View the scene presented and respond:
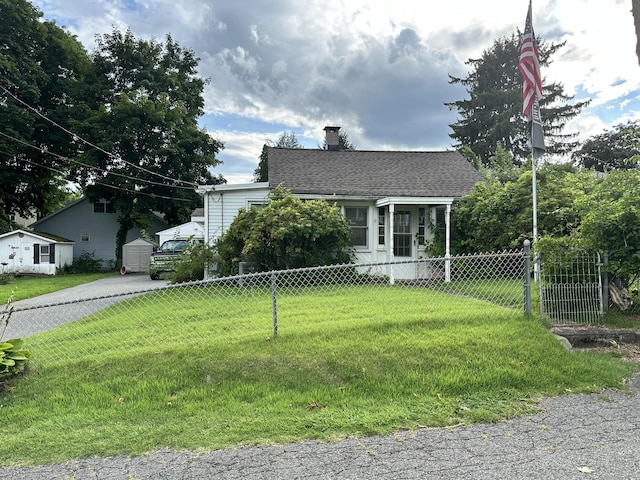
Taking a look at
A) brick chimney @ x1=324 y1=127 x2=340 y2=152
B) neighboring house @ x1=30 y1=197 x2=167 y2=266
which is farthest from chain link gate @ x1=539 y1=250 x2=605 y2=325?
neighboring house @ x1=30 y1=197 x2=167 y2=266

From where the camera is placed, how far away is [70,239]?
83.5 ft

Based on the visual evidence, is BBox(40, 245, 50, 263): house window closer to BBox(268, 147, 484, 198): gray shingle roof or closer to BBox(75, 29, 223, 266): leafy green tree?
BBox(75, 29, 223, 266): leafy green tree

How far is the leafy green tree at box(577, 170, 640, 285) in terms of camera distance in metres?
5.21

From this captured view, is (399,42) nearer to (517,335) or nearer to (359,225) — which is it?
(359,225)

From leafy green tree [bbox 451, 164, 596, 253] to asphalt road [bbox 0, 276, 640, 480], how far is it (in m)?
7.72

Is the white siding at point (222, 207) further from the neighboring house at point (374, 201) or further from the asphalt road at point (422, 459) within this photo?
the asphalt road at point (422, 459)

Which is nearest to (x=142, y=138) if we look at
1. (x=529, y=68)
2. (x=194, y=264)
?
(x=194, y=264)

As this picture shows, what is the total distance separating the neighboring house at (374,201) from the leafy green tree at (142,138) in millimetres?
13620

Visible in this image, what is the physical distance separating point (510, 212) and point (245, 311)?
7.96 meters

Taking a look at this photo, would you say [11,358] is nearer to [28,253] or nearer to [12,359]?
[12,359]

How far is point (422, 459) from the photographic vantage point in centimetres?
260

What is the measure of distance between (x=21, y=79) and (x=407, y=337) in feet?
84.2

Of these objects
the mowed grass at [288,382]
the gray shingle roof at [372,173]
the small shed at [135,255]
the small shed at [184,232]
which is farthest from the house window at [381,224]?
the small shed at [135,255]

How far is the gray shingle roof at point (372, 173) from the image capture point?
1280 centimetres
